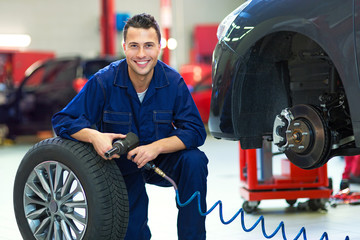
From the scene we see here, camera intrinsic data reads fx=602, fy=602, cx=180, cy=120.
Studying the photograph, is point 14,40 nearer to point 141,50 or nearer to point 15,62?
point 15,62

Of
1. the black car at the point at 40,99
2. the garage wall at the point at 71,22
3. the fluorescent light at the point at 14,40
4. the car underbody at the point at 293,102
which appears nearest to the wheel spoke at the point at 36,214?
the car underbody at the point at 293,102

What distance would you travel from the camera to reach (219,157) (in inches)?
298

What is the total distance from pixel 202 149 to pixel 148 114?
5987 mm

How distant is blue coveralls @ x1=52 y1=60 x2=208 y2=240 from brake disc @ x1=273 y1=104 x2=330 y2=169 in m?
0.39

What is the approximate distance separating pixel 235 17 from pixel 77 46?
16.7 metres

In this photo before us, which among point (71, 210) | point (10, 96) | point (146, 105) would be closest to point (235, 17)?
point (146, 105)

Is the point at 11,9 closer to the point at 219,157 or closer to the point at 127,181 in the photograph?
the point at 219,157

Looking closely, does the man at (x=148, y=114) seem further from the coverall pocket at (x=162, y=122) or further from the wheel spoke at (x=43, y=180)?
the wheel spoke at (x=43, y=180)

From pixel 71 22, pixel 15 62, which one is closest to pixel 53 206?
pixel 15 62

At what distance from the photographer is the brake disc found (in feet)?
8.91

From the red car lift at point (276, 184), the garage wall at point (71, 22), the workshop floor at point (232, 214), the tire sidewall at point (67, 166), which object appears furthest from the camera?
the garage wall at point (71, 22)

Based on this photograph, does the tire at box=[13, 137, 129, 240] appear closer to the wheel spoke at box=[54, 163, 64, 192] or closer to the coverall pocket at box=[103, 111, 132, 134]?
the wheel spoke at box=[54, 163, 64, 192]

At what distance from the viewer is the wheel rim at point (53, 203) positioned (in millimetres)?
2547

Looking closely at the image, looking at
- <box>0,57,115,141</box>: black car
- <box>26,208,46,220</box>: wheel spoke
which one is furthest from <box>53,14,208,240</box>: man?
<box>0,57,115,141</box>: black car
